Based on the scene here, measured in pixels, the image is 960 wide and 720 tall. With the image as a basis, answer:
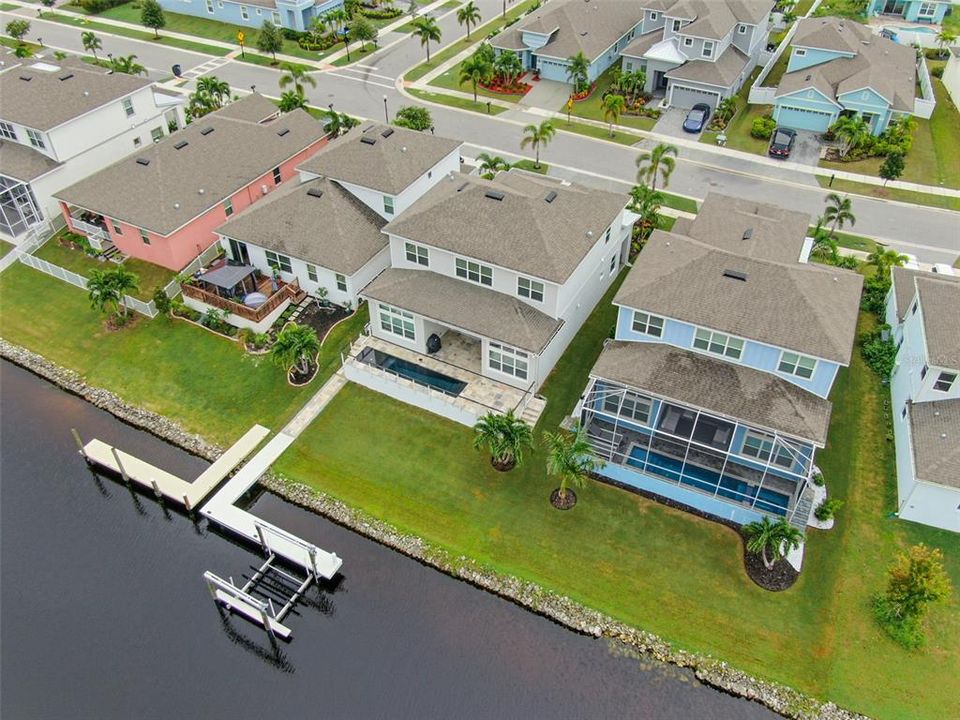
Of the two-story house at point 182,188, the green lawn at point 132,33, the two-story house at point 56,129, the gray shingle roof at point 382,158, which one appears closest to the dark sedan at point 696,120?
the gray shingle roof at point 382,158

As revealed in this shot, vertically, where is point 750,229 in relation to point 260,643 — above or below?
above

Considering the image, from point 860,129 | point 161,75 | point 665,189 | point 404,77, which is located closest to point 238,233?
point 665,189

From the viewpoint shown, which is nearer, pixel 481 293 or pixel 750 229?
pixel 481 293

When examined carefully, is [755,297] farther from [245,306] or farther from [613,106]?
[613,106]

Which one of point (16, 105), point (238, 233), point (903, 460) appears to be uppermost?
point (16, 105)

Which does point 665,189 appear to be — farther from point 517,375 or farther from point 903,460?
point 903,460

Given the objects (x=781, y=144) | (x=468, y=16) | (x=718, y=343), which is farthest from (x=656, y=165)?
(x=468, y=16)

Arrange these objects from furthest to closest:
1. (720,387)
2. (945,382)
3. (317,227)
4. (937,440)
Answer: (317,227) < (720,387) < (945,382) < (937,440)

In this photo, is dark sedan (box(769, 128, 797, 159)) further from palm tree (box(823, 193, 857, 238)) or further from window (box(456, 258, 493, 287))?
window (box(456, 258, 493, 287))
